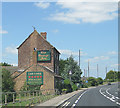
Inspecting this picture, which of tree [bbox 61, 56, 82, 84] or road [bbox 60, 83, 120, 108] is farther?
tree [bbox 61, 56, 82, 84]

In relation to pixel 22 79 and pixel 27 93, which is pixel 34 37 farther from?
pixel 27 93

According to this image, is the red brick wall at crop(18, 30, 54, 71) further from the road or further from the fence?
the fence

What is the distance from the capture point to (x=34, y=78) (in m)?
44.2

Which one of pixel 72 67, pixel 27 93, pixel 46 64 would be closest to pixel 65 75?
pixel 72 67

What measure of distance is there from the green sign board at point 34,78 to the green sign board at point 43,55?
16.7 feet

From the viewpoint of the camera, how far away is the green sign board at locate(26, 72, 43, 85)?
144 ft

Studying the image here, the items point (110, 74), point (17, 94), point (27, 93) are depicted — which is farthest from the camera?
point (110, 74)

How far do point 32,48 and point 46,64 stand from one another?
466 cm

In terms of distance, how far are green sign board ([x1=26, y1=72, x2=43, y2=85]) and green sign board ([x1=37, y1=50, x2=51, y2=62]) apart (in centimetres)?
509

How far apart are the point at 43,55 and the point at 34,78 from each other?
636 cm

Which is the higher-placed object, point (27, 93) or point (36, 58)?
point (36, 58)

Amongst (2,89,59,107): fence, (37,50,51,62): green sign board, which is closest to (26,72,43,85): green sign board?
(37,50,51,62): green sign board

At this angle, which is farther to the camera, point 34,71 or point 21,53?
point 21,53

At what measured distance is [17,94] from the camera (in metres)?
15.6
